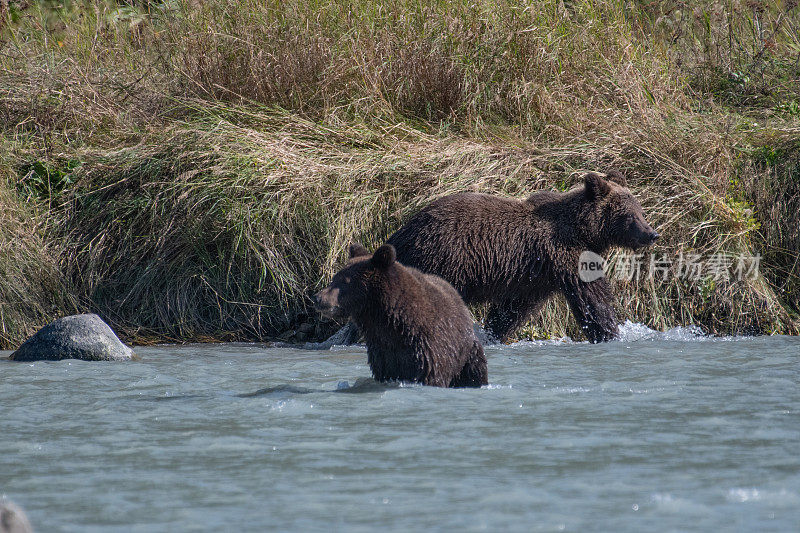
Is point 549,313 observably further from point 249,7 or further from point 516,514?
point 516,514

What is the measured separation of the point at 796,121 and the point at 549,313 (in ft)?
11.9

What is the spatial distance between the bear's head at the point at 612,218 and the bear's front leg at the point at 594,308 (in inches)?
17.2

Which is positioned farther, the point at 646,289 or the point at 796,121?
the point at 796,121

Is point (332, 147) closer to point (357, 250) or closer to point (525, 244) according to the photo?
point (525, 244)

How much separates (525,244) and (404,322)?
8.80 ft

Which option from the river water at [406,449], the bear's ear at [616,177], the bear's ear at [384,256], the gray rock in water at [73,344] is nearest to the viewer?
the river water at [406,449]

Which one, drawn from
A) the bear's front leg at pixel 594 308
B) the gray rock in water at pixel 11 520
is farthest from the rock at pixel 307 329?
the gray rock in water at pixel 11 520

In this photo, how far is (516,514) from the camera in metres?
3.60

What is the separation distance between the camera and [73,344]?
25.9ft

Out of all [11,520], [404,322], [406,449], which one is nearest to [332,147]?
[404,322]

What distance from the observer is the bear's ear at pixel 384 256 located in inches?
242

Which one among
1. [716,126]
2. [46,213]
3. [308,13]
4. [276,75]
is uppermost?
[308,13]

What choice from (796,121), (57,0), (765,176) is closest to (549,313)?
(765,176)

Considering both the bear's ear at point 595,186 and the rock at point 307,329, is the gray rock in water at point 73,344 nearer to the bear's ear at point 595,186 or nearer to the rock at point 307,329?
the rock at point 307,329
